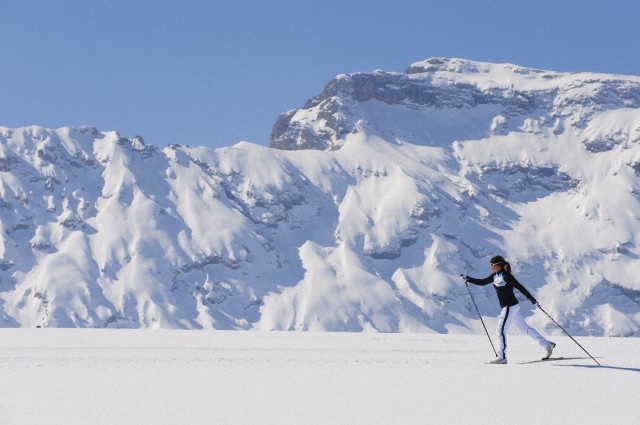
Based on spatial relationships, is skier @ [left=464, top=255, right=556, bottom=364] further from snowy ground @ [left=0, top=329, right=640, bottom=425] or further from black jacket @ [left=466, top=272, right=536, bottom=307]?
snowy ground @ [left=0, top=329, right=640, bottom=425]

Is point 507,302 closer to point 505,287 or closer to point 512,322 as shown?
point 505,287

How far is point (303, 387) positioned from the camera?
11.0 meters

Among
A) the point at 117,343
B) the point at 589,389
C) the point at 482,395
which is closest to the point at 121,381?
the point at 482,395

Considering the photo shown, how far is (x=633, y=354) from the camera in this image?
18.0 metres

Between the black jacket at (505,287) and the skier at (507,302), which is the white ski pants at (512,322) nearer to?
the skier at (507,302)

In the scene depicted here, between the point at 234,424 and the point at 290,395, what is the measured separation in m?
1.83

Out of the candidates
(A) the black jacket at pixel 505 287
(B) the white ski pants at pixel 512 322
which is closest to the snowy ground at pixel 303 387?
(B) the white ski pants at pixel 512 322

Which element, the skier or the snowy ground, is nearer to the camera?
the snowy ground

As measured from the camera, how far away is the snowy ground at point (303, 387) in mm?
8969

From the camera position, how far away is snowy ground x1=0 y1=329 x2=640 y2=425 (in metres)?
8.97

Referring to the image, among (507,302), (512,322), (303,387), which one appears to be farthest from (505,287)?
(303,387)

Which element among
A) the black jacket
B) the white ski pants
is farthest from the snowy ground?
the black jacket

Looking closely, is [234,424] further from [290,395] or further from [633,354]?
[633,354]

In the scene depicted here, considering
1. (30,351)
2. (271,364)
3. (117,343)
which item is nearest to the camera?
(271,364)
